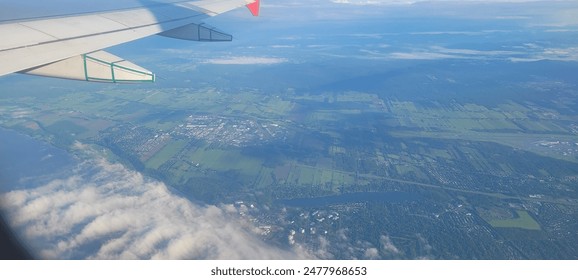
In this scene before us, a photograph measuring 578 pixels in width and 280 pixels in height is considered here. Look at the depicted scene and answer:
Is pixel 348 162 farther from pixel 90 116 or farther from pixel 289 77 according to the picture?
pixel 289 77

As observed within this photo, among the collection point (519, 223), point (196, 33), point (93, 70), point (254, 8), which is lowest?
point (519, 223)

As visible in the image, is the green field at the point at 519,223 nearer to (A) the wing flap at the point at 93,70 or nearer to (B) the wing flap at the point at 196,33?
(B) the wing flap at the point at 196,33

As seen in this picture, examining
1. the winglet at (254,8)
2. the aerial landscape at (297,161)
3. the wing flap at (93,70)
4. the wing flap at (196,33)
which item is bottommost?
the aerial landscape at (297,161)

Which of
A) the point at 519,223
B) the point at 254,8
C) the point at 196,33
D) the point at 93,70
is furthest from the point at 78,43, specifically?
the point at 519,223

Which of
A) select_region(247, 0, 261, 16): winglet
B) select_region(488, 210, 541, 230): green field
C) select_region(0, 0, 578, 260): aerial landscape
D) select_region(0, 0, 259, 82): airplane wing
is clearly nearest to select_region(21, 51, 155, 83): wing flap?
select_region(0, 0, 259, 82): airplane wing

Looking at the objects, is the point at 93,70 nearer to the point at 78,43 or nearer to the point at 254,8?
the point at 78,43

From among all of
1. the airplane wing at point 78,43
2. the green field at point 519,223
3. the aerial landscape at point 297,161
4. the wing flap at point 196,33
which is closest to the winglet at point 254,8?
the wing flap at point 196,33
